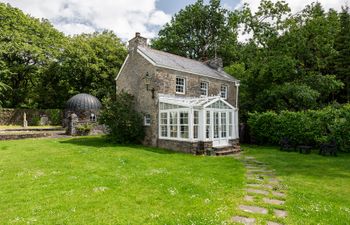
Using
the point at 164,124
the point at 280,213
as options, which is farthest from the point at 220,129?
the point at 280,213

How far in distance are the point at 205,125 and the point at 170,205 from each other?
10.2 meters

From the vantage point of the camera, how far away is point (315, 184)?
345 inches

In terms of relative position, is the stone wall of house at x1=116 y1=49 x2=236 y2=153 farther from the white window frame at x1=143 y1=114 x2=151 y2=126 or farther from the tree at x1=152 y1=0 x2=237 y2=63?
the tree at x1=152 y1=0 x2=237 y2=63

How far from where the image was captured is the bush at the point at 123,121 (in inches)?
747

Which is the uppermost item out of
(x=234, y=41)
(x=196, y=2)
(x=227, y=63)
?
(x=196, y=2)

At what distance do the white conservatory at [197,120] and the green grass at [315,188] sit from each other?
389 centimetres

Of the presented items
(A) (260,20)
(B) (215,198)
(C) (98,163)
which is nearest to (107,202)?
(B) (215,198)

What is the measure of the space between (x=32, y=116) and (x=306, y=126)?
35228mm

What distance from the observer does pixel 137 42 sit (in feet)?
67.3

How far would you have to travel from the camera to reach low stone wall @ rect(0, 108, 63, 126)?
33969mm

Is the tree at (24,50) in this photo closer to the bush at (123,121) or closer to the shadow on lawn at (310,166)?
the bush at (123,121)

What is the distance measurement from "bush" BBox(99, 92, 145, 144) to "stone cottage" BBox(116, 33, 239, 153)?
27.6 inches

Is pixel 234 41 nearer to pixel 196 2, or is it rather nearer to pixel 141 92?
pixel 196 2

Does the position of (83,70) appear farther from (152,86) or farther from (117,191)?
(117,191)
